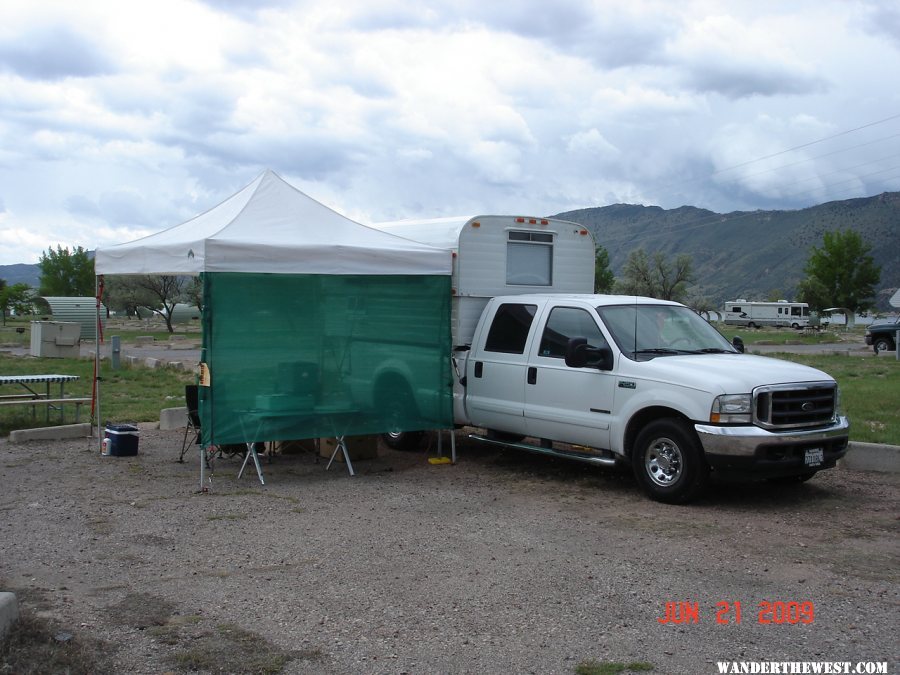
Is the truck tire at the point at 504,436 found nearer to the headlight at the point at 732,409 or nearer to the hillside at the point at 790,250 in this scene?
the headlight at the point at 732,409

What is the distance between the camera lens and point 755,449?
7535 millimetres

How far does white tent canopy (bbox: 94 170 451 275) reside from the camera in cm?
863

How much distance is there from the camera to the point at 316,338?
9.29 m

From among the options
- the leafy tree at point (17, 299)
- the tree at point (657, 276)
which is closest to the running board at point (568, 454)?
the leafy tree at point (17, 299)

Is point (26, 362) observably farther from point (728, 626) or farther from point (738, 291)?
point (738, 291)

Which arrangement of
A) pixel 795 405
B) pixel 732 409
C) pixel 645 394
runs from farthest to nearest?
pixel 645 394 < pixel 795 405 < pixel 732 409

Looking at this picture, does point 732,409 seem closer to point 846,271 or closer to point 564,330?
point 564,330

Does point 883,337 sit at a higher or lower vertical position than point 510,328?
higher

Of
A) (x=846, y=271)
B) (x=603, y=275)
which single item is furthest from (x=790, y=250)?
(x=603, y=275)

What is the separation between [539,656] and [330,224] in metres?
6.16

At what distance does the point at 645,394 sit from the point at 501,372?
1.99m

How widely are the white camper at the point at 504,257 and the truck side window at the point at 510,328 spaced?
0.40 metres

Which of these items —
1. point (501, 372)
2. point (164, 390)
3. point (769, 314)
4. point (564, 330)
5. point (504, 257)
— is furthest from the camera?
point (769, 314)

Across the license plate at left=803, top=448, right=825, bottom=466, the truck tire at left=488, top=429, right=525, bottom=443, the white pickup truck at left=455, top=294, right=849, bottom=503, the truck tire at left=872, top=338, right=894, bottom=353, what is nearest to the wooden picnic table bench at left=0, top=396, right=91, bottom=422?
the white pickup truck at left=455, top=294, right=849, bottom=503
